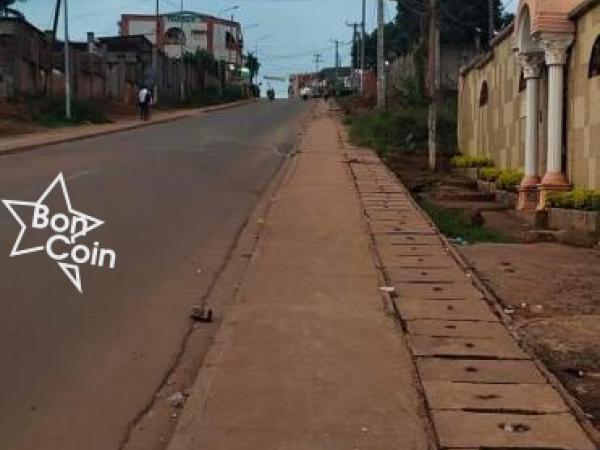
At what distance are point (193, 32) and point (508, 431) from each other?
382 ft

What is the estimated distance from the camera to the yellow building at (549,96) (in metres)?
14.0

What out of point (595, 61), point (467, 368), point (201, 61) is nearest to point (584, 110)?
point (595, 61)

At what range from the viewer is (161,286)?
916 cm

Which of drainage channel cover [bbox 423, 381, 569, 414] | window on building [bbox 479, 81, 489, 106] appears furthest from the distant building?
drainage channel cover [bbox 423, 381, 569, 414]

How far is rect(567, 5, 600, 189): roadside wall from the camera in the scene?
13.7 meters

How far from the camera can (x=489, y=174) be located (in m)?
20.7

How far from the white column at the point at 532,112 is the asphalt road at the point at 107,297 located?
4656 mm

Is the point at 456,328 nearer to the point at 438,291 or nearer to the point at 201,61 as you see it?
the point at 438,291

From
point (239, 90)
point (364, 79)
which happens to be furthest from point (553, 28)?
point (239, 90)

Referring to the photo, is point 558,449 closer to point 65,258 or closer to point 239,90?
point 65,258

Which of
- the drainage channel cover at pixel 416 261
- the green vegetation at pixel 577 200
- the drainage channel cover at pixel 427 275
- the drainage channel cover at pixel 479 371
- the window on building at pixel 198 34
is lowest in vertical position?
the drainage channel cover at pixel 479 371

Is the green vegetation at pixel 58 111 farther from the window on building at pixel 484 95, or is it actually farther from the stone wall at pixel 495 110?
the window on building at pixel 484 95

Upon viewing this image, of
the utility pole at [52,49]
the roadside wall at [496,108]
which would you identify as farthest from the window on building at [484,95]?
the utility pole at [52,49]

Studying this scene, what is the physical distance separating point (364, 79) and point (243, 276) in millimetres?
68854
